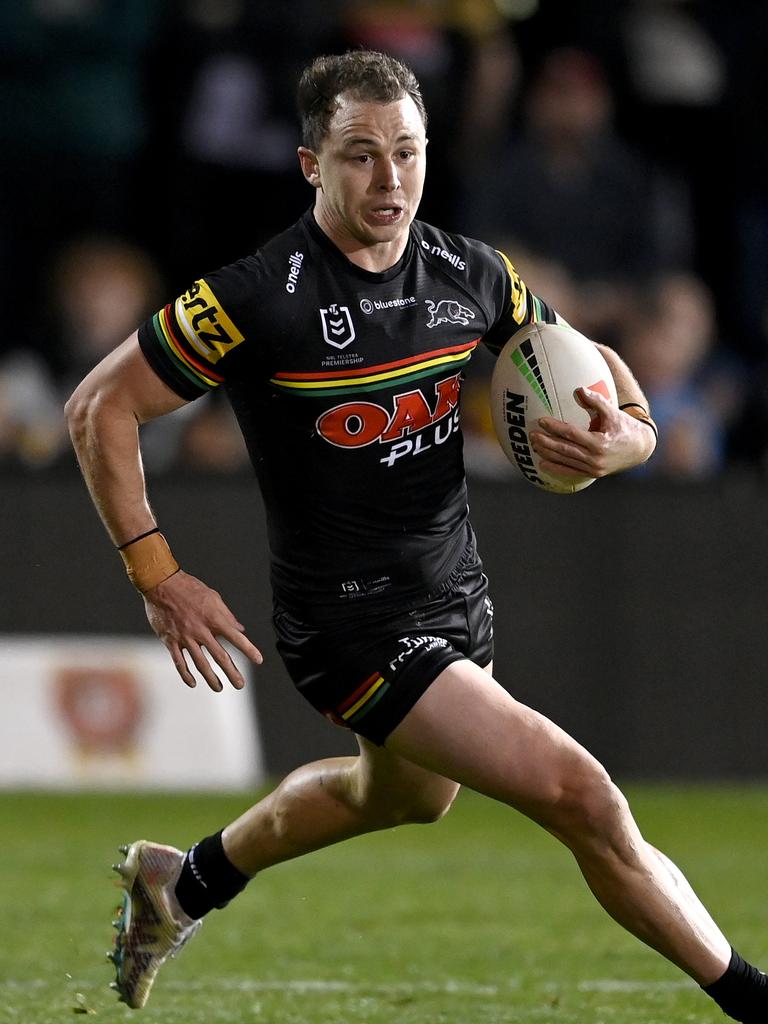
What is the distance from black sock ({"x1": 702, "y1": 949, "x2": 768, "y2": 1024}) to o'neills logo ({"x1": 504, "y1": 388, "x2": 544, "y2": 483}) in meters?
1.44

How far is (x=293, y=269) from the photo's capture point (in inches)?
199

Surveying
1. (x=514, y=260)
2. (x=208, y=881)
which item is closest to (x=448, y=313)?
(x=208, y=881)

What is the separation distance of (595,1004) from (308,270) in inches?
94.0

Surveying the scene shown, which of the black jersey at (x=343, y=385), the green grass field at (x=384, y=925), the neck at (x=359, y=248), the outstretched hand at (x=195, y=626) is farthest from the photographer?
the green grass field at (x=384, y=925)

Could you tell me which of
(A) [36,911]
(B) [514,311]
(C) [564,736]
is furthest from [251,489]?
(C) [564,736]

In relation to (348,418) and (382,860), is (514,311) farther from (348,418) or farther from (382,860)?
(382,860)

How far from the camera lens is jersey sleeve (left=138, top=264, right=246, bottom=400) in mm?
4914

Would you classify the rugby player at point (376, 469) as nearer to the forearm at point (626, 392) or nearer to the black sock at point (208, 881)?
the forearm at point (626, 392)

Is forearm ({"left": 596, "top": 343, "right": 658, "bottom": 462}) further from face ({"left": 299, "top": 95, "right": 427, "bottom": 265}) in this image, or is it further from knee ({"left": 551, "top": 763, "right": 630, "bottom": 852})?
knee ({"left": 551, "top": 763, "right": 630, "bottom": 852})

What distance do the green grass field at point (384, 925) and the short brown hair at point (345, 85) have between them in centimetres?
255

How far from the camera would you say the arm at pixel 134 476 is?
4.89 m

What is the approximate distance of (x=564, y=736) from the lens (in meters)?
4.82

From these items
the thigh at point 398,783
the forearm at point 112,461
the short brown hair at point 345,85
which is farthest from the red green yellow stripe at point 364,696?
the short brown hair at point 345,85

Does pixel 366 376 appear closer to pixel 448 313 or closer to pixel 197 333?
pixel 448 313
